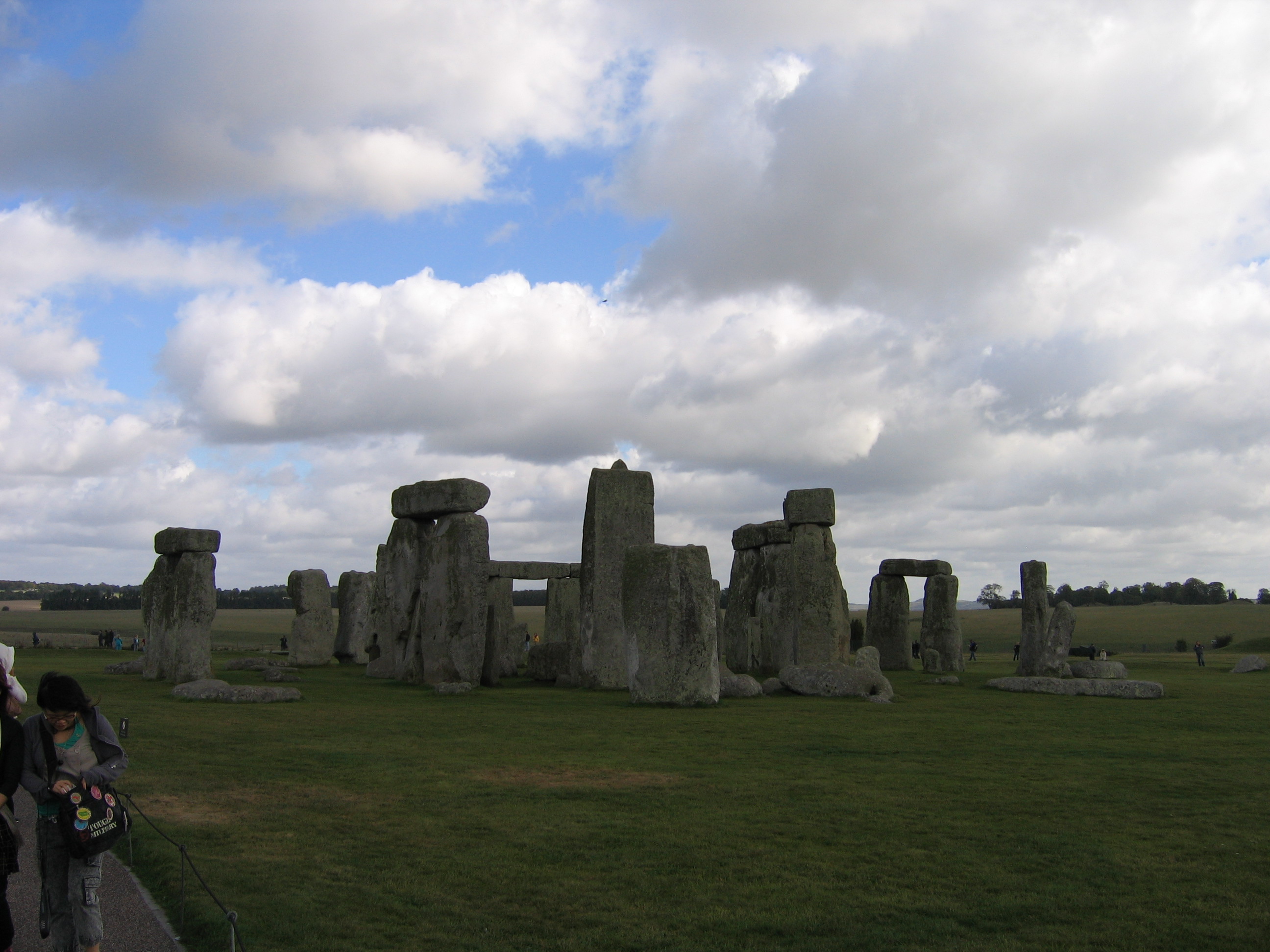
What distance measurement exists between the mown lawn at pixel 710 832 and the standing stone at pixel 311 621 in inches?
471

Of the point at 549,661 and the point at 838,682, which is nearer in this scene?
the point at 838,682

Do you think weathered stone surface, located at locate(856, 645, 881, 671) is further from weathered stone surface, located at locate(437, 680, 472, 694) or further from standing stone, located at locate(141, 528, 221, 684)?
standing stone, located at locate(141, 528, 221, 684)

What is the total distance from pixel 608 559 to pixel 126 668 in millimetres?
9451

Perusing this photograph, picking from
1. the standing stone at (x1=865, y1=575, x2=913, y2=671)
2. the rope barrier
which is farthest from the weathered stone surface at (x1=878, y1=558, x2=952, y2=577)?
the rope barrier

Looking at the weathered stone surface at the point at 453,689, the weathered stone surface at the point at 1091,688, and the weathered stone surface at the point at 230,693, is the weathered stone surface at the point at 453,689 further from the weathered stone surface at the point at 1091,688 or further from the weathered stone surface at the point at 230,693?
the weathered stone surface at the point at 1091,688

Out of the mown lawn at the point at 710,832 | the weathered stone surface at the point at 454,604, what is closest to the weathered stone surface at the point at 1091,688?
the mown lawn at the point at 710,832

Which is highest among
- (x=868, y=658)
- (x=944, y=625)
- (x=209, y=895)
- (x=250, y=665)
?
(x=944, y=625)

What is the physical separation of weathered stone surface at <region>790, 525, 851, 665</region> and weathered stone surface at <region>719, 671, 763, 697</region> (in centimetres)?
447

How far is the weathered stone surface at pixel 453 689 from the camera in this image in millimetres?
16672

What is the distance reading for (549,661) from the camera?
19.3 m

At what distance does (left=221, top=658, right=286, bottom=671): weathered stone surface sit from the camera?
20722mm

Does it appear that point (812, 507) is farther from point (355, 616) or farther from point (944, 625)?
point (355, 616)

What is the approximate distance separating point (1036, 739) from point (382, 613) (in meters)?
14.1

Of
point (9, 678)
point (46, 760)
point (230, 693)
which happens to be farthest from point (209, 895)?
point (230, 693)
